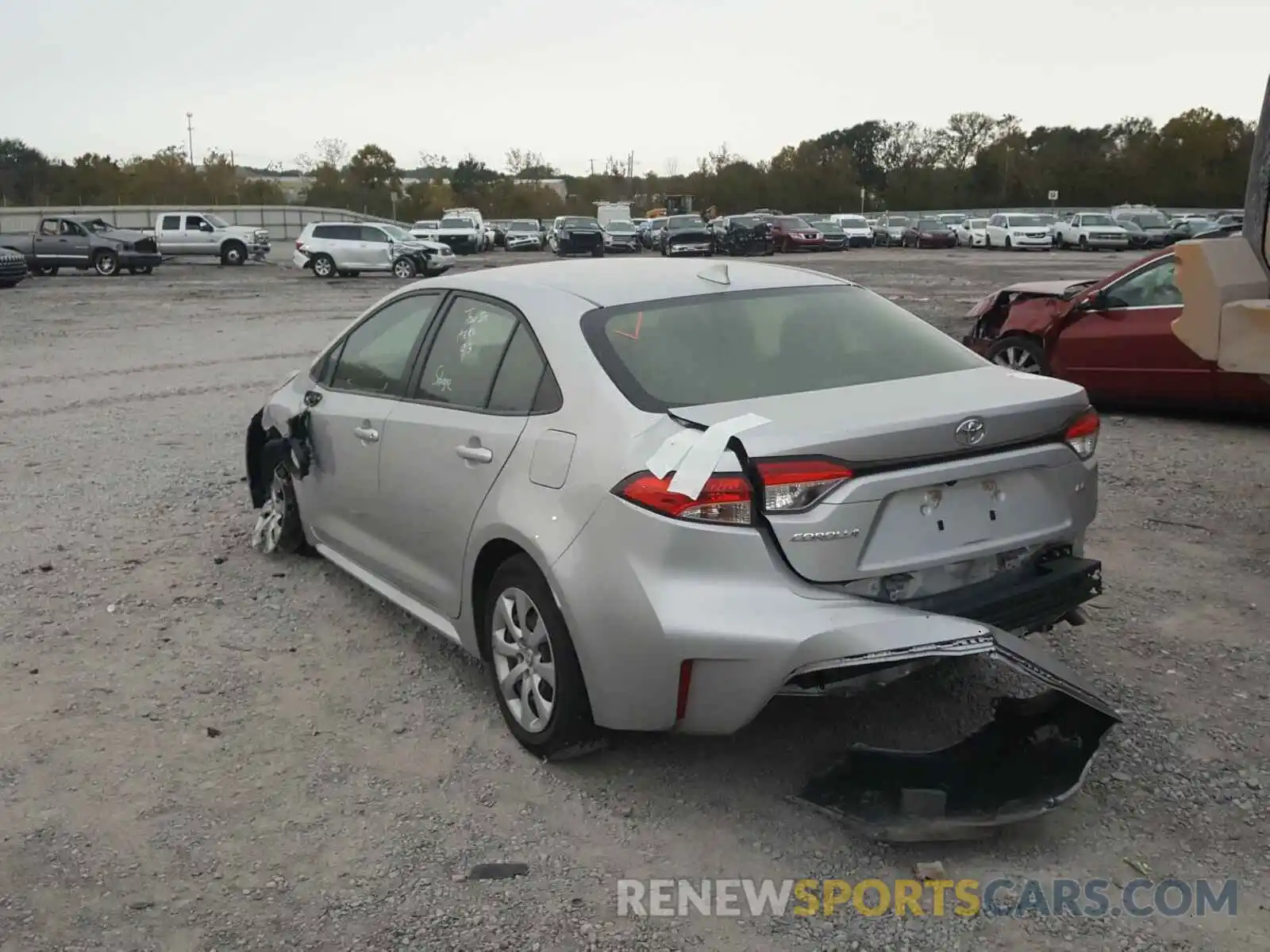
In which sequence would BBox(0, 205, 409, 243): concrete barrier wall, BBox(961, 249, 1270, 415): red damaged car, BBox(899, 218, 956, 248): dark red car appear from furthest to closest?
1. BBox(0, 205, 409, 243): concrete barrier wall
2. BBox(899, 218, 956, 248): dark red car
3. BBox(961, 249, 1270, 415): red damaged car

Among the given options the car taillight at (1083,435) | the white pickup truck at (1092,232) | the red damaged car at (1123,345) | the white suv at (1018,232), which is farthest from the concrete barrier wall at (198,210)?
the car taillight at (1083,435)

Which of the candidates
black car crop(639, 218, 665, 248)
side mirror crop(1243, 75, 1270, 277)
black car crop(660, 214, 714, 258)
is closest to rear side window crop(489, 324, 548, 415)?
side mirror crop(1243, 75, 1270, 277)

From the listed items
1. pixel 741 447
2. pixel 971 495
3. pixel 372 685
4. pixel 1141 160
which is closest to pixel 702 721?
pixel 741 447

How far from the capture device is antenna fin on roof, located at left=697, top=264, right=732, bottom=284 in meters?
4.46

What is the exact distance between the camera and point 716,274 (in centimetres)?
450

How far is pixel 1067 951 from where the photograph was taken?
2.96 meters

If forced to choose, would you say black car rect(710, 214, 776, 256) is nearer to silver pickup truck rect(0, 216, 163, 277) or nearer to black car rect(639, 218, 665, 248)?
black car rect(639, 218, 665, 248)

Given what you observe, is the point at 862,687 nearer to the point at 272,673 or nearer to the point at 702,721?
the point at 702,721

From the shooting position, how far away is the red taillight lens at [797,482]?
3330 mm

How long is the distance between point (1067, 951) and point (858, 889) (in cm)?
55

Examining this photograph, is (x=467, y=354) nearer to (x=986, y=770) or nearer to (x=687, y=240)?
(x=986, y=770)

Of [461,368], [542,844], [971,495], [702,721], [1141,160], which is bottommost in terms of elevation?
[542,844]

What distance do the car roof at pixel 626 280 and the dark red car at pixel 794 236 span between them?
43.4 metres

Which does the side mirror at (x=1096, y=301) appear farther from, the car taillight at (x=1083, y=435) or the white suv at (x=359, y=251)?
the white suv at (x=359, y=251)
